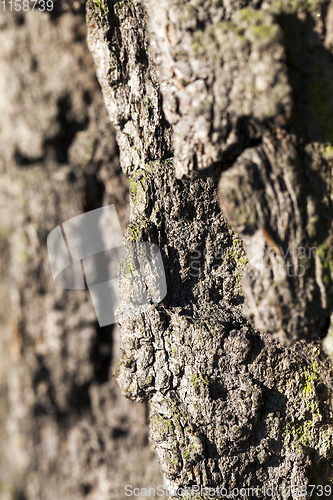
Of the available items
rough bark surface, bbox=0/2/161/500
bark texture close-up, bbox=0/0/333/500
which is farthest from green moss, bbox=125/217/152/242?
rough bark surface, bbox=0/2/161/500

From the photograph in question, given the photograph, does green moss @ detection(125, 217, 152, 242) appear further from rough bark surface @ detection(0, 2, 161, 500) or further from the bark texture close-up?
rough bark surface @ detection(0, 2, 161, 500)

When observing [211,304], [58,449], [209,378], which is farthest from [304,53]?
[58,449]

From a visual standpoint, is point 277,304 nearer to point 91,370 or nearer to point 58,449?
point 91,370

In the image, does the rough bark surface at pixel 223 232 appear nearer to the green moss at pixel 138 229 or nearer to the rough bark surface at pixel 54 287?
the green moss at pixel 138 229

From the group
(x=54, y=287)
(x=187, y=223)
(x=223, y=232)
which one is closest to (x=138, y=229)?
(x=187, y=223)

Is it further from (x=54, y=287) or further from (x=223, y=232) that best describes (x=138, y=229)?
(x=54, y=287)

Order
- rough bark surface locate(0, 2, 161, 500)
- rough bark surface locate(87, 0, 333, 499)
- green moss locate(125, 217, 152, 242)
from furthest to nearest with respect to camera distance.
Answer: rough bark surface locate(0, 2, 161, 500) → green moss locate(125, 217, 152, 242) → rough bark surface locate(87, 0, 333, 499)

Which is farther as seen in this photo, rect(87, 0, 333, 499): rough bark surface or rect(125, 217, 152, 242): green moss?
rect(125, 217, 152, 242): green moss

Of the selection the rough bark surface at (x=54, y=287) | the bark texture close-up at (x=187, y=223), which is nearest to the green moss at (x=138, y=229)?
the bark texture close-up at (x=187, y=223)
